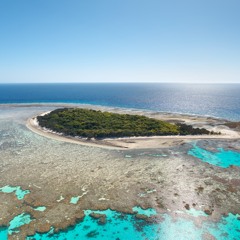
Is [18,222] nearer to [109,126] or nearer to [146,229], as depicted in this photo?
[146,229]

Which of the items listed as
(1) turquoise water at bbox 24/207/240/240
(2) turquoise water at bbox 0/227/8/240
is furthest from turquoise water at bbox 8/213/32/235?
(1) turquoise water at bbox 24/207/240/240

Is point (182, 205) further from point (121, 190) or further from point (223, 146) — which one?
point (223, 146)

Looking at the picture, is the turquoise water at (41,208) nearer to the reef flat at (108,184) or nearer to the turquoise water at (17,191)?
the reef flat at (108,184)

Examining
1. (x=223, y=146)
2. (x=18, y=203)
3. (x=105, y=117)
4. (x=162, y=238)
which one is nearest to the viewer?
(x=162, y=238)

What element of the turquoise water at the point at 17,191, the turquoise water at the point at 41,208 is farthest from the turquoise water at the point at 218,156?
the turquoise water at the point at 17,191

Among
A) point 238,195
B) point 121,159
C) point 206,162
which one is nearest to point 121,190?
point 121,159

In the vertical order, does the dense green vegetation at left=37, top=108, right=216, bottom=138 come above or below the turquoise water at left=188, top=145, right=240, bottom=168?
above

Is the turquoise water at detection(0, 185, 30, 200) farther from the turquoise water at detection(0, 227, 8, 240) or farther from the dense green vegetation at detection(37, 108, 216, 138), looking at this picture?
the dense green vegetation at detection(37, 108, 216, 138)

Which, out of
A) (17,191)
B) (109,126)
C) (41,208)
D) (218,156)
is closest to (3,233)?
(41,208)
